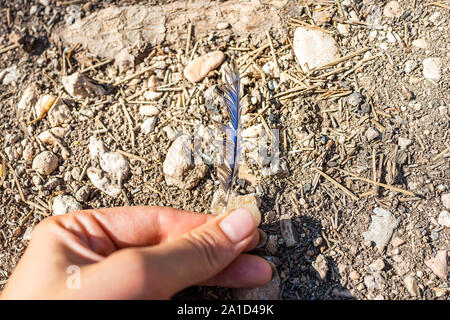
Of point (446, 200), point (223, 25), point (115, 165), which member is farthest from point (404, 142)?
point (115, 165)

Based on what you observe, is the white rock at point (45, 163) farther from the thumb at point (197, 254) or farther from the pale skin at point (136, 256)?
the thumb at point (197, 254)

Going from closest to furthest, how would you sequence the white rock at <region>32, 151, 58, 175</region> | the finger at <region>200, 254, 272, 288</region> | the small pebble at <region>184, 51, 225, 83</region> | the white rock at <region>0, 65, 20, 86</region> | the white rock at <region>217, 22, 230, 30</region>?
the finger at <region>200, 254, 272, 288</region>, the white rock at <region>32, 151, 58, 175</region>, the small pebble at <region>184, 51, 225, 83</region>, the white rock at <region>217, 22, 230, 30</region>, the white rock at <region>0, 65, 20, 86</region>

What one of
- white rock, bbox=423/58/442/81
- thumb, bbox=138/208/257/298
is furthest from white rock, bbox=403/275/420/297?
white rock, bbox=423/58/442/81

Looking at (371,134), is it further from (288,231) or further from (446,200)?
(288,231)

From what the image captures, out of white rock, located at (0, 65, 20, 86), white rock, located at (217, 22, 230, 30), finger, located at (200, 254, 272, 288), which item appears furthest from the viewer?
white rock, located at (0, 65, 20, 86)

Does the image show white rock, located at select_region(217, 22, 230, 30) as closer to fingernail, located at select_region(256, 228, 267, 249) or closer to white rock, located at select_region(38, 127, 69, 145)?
white rock, located at select_region(38, 127, 69, 145)

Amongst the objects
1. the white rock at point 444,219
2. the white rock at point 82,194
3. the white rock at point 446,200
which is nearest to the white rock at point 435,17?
the white rock at point 446,200
